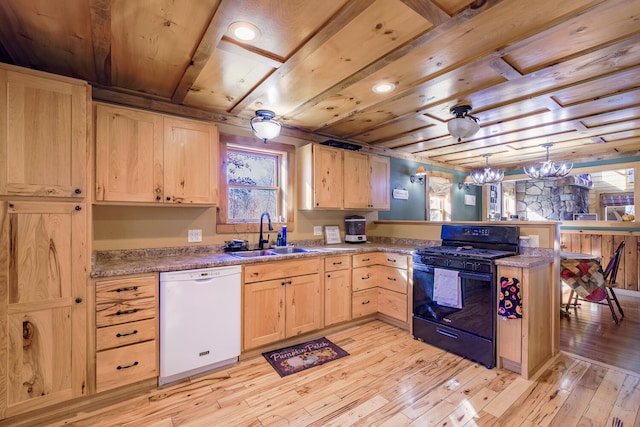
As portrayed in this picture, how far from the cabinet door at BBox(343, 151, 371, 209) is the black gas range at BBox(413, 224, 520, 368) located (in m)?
1.14

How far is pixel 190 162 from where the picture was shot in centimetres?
256

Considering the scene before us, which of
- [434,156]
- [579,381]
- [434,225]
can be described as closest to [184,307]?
[434,225]

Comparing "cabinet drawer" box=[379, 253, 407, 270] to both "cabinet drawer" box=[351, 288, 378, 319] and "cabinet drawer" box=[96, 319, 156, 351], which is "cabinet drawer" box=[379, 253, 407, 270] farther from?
"cabinet drawer" box=[96, 319, 156, 351]

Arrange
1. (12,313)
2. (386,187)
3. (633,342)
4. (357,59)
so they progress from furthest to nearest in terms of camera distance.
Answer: (386,187), (633,342), (357,59), (12,313)

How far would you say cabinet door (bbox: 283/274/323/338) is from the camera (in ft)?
9.23

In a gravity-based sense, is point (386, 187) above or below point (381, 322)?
above

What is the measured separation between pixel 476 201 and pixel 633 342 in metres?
4.02

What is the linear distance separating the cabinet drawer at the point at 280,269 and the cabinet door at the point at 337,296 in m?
0.22

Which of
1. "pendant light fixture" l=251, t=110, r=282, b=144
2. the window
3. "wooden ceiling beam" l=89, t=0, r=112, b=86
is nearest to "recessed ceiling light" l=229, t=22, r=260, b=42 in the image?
"wooden ceiling beam" l=89, t=0, r=112, b=86

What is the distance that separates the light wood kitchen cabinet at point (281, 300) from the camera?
2588 mm

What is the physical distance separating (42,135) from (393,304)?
339 centimetres

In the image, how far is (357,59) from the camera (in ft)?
6.76

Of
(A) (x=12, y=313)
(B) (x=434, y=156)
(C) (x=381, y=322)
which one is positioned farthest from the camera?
(B) (x=434, y=156)

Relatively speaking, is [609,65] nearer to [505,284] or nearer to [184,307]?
[505,284]
